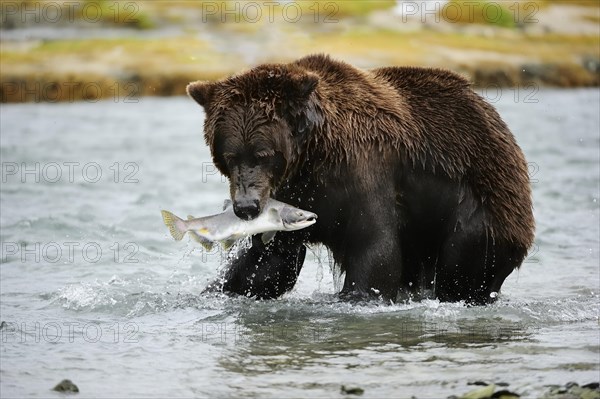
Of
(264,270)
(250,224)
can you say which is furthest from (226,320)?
(250,224)

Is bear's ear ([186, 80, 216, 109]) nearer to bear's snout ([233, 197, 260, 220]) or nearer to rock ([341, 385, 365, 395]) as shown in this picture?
bear's snout ([233, 197, 260, 220])

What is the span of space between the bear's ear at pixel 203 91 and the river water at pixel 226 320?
1.44m

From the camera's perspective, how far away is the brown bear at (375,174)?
24.0 ft

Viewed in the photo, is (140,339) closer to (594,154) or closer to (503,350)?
(503,350)

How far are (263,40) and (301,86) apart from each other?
1035 inches

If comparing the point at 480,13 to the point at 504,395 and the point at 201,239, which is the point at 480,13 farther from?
the point at 504,395

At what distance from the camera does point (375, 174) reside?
7680mm

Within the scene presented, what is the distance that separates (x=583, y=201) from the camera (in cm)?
1406

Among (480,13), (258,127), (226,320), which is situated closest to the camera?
(258,127)

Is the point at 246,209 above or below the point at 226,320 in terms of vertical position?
above

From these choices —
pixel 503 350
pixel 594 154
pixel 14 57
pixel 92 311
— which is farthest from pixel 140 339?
pixel 14 57

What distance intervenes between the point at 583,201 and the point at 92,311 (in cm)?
770

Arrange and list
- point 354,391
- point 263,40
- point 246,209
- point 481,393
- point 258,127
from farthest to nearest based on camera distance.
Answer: point 263,40 < point 258,127 < point 246,209 < point 354,391 < point 481,393

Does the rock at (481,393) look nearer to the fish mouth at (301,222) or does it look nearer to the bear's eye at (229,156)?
the fish mouth at (301,222)
